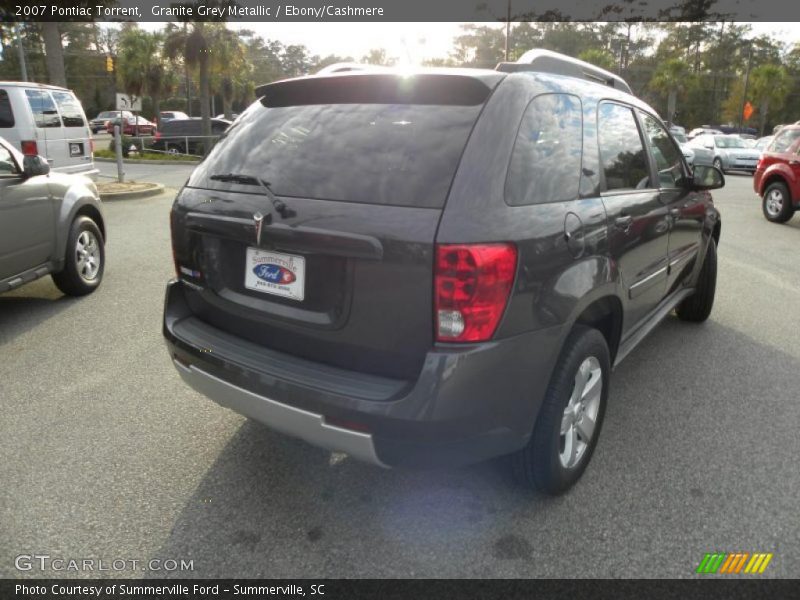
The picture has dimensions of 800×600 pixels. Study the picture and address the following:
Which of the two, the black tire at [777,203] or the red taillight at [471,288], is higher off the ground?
the red taillight at [471,288]

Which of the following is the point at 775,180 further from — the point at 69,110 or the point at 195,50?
the point at 195,50

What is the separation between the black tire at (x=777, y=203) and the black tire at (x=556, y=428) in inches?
398

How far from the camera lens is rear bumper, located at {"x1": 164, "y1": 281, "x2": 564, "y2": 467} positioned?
2.10 metres

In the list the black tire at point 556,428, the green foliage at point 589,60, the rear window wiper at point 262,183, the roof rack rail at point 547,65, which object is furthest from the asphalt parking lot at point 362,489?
the green foliage at point 589,60

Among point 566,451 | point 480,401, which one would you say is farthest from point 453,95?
point 566,451

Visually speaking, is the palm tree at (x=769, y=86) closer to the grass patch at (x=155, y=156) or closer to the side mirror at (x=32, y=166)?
the grass patch at (x=155, y=156)

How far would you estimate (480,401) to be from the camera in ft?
7.04

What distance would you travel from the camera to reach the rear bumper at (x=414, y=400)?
2102mm

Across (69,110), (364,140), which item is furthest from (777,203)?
(69,110)

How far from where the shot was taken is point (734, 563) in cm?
235

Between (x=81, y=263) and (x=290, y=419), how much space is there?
4.32 metres

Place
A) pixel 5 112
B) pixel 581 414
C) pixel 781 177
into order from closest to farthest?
pixel 581 414, pixel 5 112, pixel 781 177
